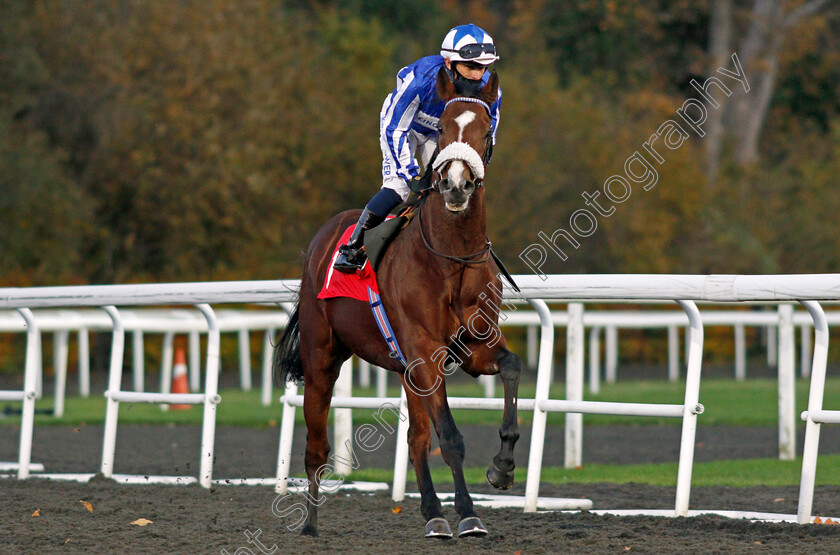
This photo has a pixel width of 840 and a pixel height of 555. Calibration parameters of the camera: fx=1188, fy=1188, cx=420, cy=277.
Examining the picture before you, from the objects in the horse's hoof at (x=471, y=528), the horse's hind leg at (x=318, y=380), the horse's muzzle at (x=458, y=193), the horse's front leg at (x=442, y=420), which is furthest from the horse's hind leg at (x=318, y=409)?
the horse's muzzle at (x=458, y=193)

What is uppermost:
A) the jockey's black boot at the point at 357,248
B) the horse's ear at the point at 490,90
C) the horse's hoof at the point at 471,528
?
the horse's ear at the point at 490,90

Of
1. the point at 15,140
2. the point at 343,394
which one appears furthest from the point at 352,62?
the point at 343,394

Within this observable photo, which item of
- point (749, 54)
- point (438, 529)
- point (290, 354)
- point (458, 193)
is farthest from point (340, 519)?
point (749, 54)

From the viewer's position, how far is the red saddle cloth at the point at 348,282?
516 centimetres

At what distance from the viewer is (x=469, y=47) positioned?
4.71 m

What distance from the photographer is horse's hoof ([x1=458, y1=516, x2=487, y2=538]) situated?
4480mm

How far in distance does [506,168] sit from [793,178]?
936 centimetres

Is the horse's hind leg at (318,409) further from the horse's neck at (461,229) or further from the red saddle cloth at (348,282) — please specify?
the horse's neck at (461,229)

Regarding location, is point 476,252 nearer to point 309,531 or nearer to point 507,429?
point 507,429

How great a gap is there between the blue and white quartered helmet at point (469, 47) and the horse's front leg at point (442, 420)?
4.01 feet

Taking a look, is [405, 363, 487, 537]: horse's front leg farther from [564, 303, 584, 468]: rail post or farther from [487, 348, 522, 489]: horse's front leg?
[564, 303, 584, 468]: rail post

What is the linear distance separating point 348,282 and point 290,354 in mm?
825

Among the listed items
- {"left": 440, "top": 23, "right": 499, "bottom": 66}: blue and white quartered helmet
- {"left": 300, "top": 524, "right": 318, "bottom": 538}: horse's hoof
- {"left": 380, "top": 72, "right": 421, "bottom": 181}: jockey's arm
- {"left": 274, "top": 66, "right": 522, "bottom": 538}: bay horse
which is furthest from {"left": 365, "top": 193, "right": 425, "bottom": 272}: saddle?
{"left": 300, "top": 524, "right": 318, "bottom": 538}: horse's hoof

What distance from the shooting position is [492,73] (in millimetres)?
4746
